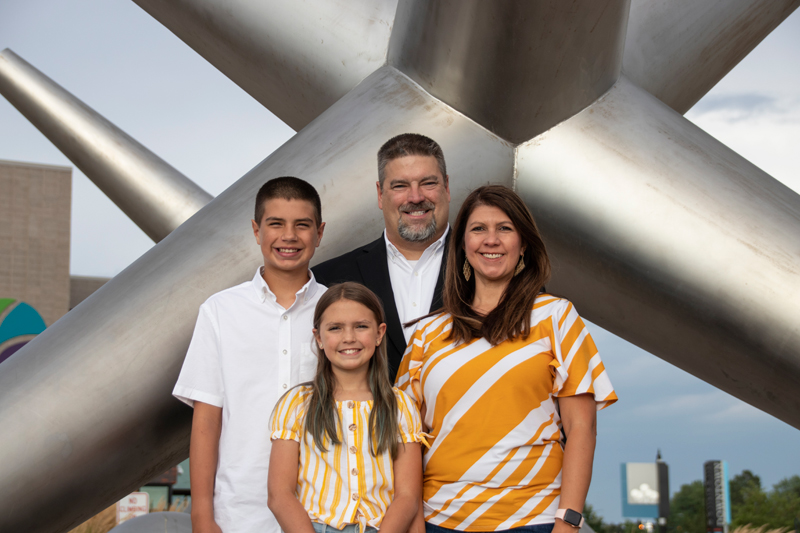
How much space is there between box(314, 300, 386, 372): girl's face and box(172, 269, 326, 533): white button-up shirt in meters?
0.16

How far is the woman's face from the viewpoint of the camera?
254 cm

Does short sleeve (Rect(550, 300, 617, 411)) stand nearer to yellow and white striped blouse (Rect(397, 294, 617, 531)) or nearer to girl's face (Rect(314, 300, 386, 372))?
yellow and white striped blouse (Rect(397, 294, 617, 531))

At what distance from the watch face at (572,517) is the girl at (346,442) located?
1.49 ft

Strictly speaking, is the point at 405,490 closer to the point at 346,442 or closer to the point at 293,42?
the point at 346,442

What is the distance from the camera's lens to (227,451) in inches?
100.0

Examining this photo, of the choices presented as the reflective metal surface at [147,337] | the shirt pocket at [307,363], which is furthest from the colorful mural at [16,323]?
the shirt pocket at [307,363]

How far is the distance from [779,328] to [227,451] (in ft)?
7.62

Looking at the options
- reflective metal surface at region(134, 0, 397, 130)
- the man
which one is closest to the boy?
the man

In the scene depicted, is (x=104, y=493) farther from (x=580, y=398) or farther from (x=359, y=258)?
(x=580, y=398)

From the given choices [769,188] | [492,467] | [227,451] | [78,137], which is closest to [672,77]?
[769,188]

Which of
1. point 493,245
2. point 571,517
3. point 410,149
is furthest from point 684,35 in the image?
point 571,517

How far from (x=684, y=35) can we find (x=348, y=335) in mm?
3089

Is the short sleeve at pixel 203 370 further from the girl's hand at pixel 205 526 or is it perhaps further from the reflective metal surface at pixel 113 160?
the reflective metal surface at pixel 113 160

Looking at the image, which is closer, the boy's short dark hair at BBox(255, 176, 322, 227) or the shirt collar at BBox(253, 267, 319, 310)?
the shirt collar at BBox(253, 267, 319, 310)
